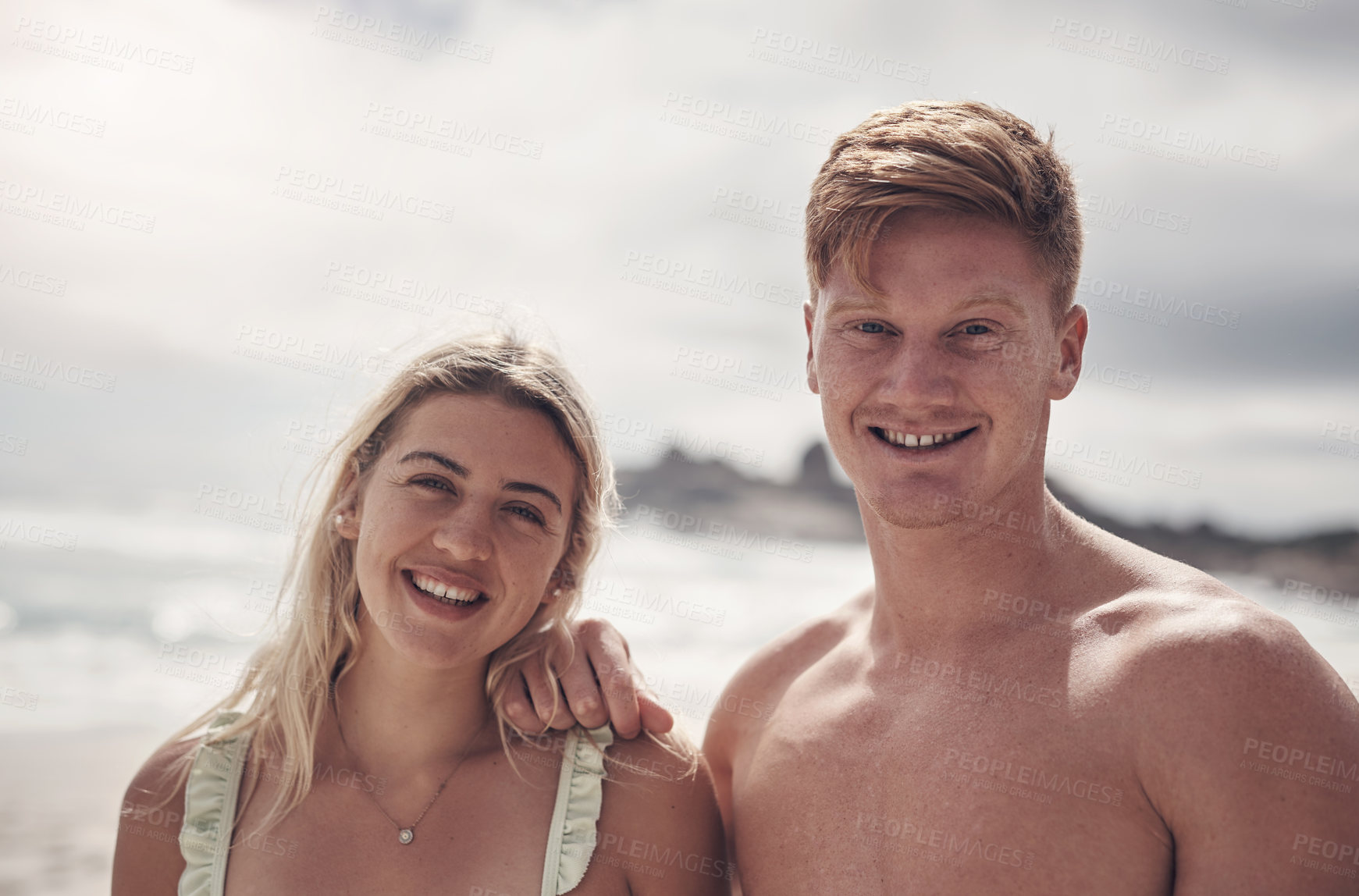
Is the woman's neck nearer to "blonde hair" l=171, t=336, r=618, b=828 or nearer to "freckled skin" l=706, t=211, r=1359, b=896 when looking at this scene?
"blonde hair" l=171, t=336, r=618, b=828

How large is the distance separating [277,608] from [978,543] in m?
2.43

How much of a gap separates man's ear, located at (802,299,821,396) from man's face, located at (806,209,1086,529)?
0.23m

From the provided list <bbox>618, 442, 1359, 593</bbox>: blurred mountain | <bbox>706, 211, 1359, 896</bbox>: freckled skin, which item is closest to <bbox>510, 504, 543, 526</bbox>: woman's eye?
<bbox>706, 211, 1359, 896</bbox>: freckled skin

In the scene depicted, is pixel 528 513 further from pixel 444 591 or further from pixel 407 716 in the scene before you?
pixel 407 716

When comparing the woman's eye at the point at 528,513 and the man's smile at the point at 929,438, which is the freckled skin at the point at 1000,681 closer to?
the man's smile at the point at 929,438

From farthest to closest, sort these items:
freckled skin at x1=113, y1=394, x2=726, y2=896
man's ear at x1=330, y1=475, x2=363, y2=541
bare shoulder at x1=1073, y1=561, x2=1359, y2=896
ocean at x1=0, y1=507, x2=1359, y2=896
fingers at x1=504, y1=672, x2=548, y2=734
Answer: ocean at x1=0, y1=507, x2=1359, y2=896 < man's ear at x1=330, y1=475, x2=363, y2=541 < fingers at x1=504, y1=672, x2=548, y2=734 < freckled skin at x1=113, y1=394, x2=726, y2=896 < bare shoulder at x1=1073, y1=561, x2=1359, y2=896

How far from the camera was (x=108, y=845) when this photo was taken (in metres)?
7.45

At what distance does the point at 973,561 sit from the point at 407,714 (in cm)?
188

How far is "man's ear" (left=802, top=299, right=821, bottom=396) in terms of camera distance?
10.3ft

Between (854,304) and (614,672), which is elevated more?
(854,304)

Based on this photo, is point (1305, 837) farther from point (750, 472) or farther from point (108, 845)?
point (750, 472)

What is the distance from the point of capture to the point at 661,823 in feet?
9.89

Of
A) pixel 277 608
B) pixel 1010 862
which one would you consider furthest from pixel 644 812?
pixel 277 608

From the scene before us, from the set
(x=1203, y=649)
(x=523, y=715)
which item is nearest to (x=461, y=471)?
(x=523, y=715)
